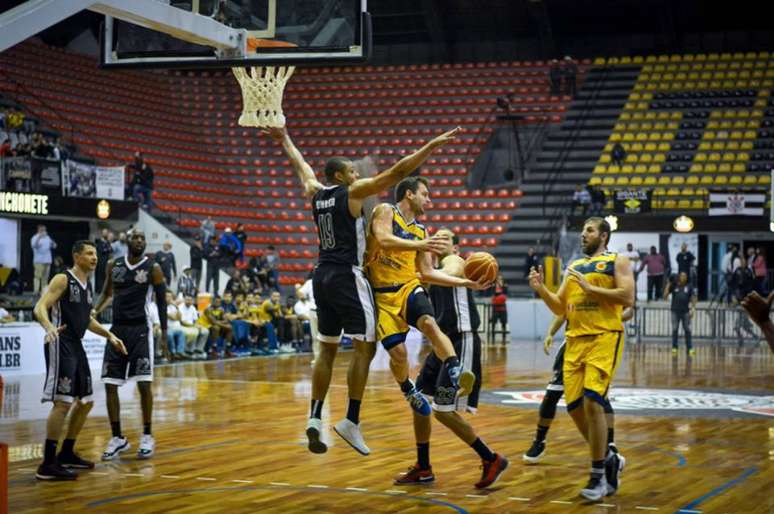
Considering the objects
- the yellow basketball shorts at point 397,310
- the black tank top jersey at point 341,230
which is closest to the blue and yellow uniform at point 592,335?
the yellow basketball shorts at point 397,310

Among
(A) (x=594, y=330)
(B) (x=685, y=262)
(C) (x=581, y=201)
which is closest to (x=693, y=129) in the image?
(C) (x=581, y=201)

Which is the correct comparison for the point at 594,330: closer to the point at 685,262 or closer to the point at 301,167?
the point at 301,167

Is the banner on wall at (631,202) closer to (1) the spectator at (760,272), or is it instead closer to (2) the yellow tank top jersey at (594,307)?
(1) the spectator at (760,272)

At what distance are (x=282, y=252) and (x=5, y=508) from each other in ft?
84.7

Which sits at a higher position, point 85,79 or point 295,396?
point 85,79

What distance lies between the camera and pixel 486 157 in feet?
112

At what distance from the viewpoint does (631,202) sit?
94.2 feet

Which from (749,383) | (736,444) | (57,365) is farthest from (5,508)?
(749,383)

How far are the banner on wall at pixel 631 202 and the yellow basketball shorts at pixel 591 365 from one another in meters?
21.3

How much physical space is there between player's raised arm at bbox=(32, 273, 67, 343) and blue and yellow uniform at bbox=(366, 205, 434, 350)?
250 cm

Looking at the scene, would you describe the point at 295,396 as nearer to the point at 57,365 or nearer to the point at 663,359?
the point at 57,365

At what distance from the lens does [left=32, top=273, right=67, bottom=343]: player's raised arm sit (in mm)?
8597

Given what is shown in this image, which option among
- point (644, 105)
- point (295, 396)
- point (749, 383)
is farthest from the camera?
point (644, 105)

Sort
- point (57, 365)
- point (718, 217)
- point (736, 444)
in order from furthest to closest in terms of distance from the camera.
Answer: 1. point (718, 217)
2. point (736, 444)
3. point (57, 365)
